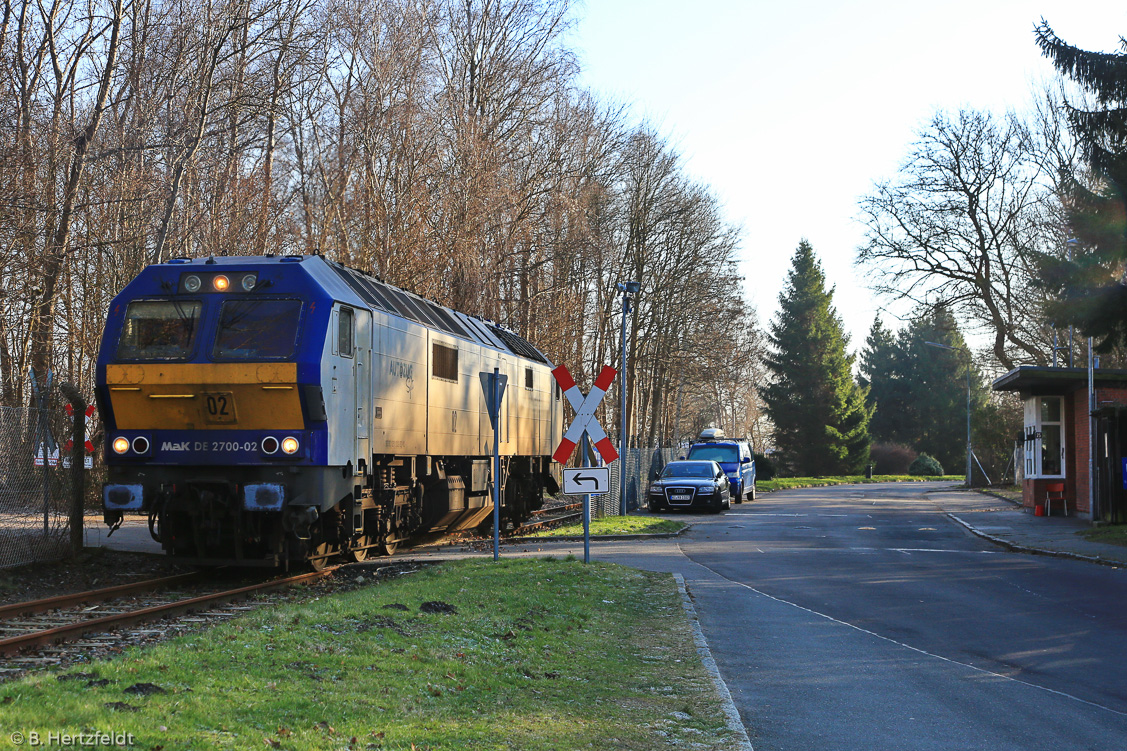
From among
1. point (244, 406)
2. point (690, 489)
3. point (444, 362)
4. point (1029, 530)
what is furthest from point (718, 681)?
point (690, 489)

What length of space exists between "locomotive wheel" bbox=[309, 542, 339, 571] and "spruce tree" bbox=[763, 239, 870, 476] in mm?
60262

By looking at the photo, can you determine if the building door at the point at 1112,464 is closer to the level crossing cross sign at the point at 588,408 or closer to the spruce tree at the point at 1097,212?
the spruce tree at the point at 1097,212

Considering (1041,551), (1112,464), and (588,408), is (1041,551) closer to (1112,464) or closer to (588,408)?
(1112,464)

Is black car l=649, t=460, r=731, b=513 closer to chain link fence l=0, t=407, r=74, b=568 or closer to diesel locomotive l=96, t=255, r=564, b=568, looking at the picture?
diesel locomotive l=96, t=255, r=564, b=568

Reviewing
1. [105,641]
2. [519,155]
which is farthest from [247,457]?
[519,155]

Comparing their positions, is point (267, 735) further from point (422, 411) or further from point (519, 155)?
point (519, 155)

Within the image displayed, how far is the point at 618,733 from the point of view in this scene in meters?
6.34

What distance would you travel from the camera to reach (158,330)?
13.0m

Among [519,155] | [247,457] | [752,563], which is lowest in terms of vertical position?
[752,563]

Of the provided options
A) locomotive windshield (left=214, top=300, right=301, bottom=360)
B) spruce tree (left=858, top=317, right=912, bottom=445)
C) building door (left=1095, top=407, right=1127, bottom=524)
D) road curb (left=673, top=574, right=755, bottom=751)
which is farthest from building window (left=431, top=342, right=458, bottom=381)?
spruce tree (left=858, top=317, right=912, bottom=445)

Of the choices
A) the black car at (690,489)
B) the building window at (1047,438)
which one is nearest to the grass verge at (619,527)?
the black car at (690,489)

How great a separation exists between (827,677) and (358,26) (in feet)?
74.5

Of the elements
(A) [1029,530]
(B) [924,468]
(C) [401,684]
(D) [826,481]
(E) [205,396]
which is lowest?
(D) [826,481]

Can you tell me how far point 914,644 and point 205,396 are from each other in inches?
338
